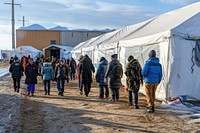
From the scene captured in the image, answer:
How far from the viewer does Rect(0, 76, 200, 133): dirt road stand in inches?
300

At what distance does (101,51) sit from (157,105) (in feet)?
35.9

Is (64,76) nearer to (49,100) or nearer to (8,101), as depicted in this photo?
(49,100)

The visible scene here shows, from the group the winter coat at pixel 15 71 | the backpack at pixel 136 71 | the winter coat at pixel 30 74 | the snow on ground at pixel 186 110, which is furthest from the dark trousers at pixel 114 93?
the winter coat at pixel 15 71

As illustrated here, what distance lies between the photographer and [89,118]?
8.85 m

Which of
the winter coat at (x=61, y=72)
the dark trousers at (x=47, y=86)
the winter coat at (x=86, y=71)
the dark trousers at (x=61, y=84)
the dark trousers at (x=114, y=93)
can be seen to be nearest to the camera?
the dark trousers at (x=114, y=93)

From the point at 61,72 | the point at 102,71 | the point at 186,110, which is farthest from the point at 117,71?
the point at 186,110

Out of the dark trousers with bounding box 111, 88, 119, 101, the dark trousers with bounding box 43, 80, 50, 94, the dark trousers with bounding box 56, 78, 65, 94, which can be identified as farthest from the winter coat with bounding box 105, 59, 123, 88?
the dark trousers with bounding box 43, 80, 50, 94

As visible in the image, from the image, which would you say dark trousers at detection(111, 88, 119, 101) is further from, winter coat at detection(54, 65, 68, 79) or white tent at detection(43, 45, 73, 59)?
white tent at detection(43, 45, 73, 59)

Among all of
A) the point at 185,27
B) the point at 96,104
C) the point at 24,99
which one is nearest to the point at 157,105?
the point at 96,104

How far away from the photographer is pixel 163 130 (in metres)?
7.51

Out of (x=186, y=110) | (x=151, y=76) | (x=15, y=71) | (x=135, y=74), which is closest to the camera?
(x=151, y=76)

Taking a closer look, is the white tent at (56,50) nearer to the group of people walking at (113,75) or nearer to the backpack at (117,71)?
the group of people walking at (113,75)

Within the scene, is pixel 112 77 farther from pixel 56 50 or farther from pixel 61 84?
pixel 56 50

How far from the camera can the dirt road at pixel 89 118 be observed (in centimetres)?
763
